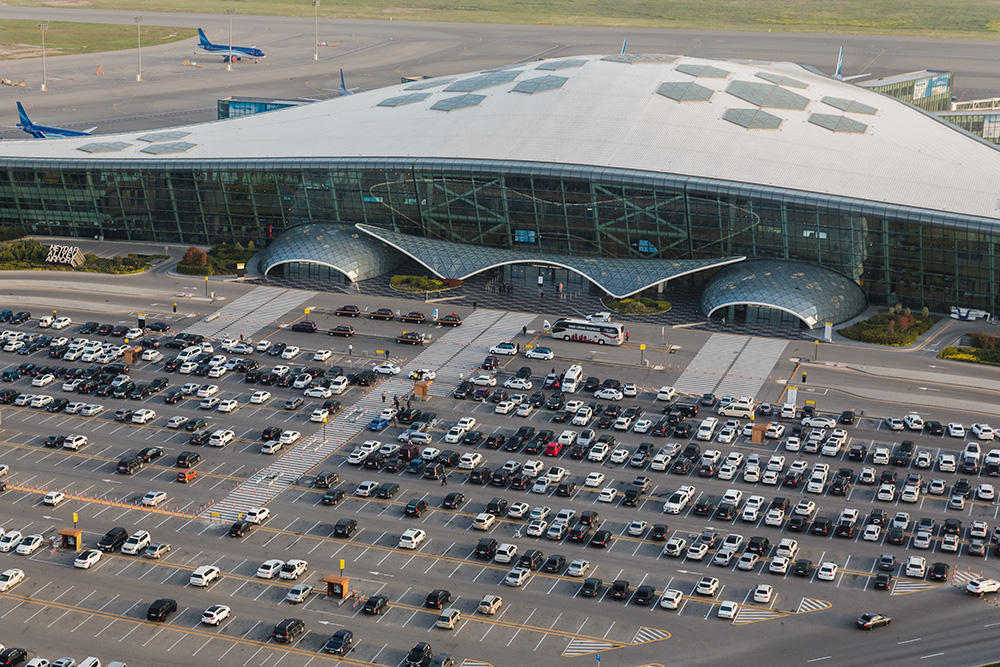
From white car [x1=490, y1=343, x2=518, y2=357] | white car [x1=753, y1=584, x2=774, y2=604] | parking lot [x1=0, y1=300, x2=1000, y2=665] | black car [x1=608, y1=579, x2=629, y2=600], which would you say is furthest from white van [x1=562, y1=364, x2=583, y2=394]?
white car [x1=753, y1=584, x2=774, y2=604]

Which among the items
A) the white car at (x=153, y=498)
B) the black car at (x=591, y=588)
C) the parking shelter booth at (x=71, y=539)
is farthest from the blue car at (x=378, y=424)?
the black car at (x=591, y=588)

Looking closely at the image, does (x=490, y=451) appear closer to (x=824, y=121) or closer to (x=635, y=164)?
(x=635, y=164)

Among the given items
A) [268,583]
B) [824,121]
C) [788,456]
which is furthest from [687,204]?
[268,583]

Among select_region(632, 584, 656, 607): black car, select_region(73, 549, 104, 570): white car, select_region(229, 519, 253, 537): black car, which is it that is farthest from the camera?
select_region(229, 519, 253, 537): black car

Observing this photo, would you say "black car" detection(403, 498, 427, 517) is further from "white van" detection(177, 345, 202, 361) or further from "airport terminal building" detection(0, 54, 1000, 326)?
"airport terminal building" detection(0, 54, 1000, 326)

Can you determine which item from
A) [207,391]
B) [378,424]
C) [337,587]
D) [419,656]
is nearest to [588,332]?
[378,424]
